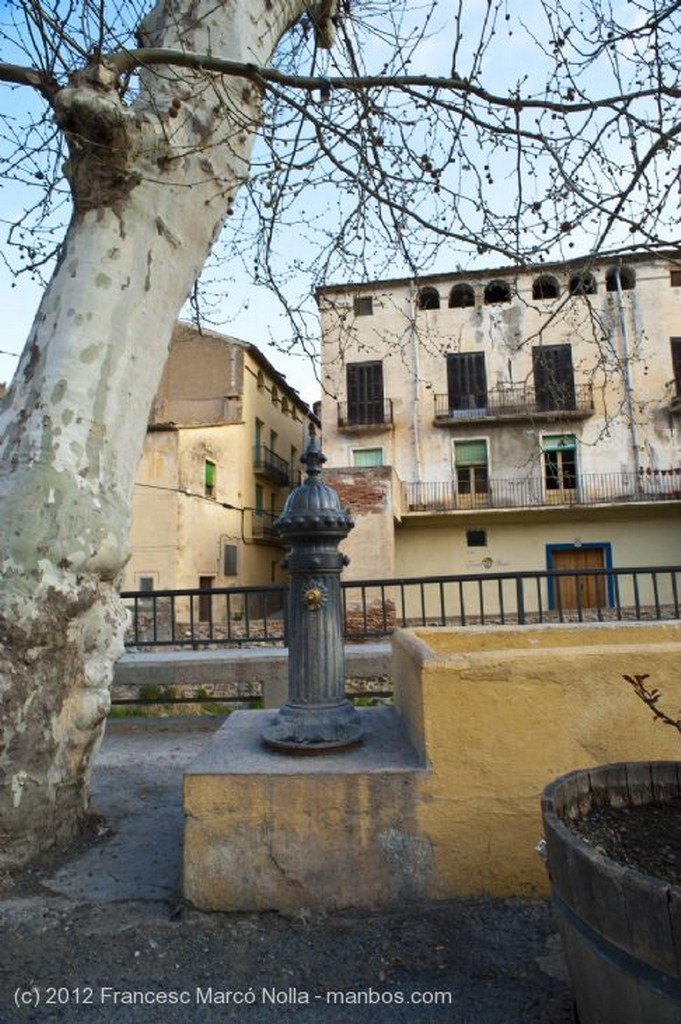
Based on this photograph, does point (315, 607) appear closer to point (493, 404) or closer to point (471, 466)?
point (471, 466)

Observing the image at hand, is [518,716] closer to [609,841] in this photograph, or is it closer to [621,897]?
[609,841]

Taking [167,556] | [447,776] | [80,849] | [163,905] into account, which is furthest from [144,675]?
[167,556]

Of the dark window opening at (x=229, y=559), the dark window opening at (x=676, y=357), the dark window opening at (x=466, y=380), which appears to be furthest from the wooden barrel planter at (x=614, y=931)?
the dark window opening at (x=676, y=357)

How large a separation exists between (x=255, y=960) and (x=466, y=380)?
24.5 meters

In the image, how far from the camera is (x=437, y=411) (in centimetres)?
2456

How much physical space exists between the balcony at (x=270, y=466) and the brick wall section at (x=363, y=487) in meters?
8.69

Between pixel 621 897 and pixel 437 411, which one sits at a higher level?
pixel 437 411

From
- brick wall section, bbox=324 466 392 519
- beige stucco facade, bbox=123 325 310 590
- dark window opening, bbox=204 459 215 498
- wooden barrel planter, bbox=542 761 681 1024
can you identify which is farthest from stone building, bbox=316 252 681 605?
wooden barrel planter, bbox=542 761 681 1024

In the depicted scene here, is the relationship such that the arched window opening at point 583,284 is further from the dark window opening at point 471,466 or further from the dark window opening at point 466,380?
the dark window opening at point 466,380

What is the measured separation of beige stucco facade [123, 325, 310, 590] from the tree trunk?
1451 cm

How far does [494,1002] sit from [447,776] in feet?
2.24

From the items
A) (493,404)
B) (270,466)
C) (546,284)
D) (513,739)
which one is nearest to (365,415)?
(270,466)

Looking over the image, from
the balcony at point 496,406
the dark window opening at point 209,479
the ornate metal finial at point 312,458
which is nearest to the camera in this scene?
the ornate metal finial at point 312,458

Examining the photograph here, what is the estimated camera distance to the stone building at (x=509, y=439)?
23.0 metres
